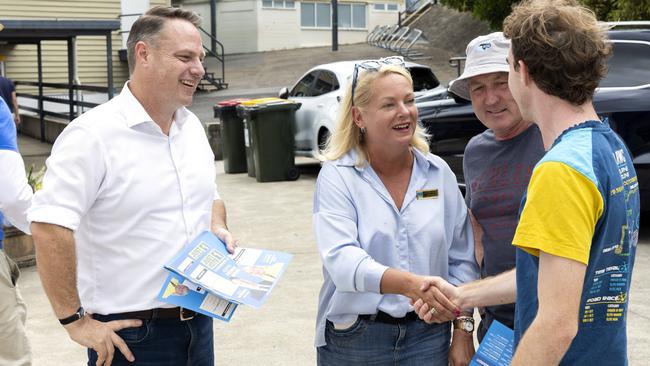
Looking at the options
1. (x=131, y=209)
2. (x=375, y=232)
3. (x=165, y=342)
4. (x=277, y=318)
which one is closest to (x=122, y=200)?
(x=131, y=209)

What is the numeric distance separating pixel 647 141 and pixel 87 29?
1251cm

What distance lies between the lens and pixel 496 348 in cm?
266

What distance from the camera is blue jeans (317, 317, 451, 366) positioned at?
2963 millimetres

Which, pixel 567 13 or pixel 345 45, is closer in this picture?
pixel 567 13

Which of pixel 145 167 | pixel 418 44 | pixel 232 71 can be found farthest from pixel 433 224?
pixel 418 44

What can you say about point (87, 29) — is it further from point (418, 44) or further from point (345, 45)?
point (345, 45)

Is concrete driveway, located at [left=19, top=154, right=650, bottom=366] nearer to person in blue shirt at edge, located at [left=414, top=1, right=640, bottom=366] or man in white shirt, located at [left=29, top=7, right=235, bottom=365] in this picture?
man in white shirt, located at [left=29, top=7, right=235, bottom=365]

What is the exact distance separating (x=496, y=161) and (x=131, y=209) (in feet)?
4.17

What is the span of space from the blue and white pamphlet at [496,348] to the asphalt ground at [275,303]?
276 cm

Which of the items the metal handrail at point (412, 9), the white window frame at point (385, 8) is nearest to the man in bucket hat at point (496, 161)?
the metal handrail at point (412, 9)

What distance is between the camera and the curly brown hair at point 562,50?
1.98 metres

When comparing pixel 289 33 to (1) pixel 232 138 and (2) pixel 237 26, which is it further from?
(1) pixel 232 138

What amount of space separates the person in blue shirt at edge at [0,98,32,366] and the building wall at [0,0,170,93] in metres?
23.3

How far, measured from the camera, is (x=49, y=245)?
9.04 ft
